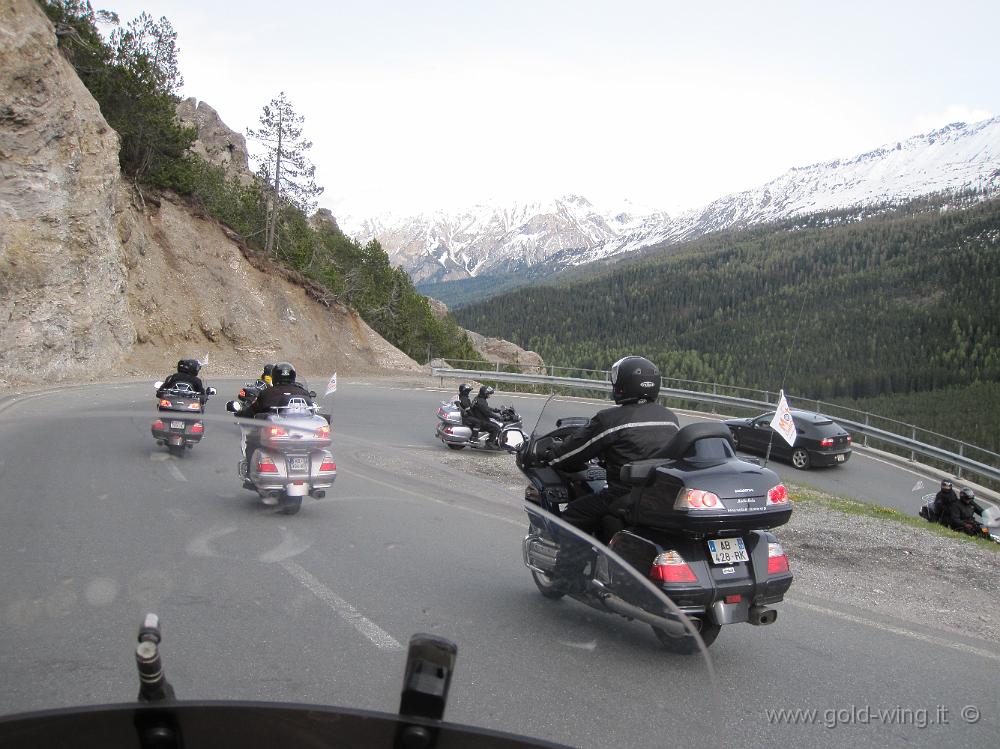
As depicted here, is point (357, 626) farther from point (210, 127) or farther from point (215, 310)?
point (210, 127)

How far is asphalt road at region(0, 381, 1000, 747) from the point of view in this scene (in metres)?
2.12

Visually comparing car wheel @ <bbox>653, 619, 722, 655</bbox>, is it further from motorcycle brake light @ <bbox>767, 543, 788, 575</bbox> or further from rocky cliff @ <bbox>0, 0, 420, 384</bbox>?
rocky cliff @ <bbox>0, 0, 420, 384</bbox>

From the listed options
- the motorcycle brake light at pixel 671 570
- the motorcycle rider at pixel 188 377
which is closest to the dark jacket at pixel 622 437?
the motorcycle brake light at pixel 671 570

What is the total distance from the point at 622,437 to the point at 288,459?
210 cm

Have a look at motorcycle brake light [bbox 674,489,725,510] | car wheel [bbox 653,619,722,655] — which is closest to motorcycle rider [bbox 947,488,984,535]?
motorcycle brake light [bbox 674,489,725,510]

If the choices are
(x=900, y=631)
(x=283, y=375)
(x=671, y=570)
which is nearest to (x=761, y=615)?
(x=671, y=570)

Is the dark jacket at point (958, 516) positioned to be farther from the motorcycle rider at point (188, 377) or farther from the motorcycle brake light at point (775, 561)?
the motorcycle rider at point (188, 377)

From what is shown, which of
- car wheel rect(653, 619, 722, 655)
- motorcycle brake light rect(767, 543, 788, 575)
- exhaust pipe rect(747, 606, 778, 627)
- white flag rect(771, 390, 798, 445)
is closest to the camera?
car wheel rect(653, 619, 722, 655)

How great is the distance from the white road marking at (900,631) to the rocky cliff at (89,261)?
87.7 ft

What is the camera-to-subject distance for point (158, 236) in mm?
36406

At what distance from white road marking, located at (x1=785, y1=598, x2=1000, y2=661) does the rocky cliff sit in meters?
26.7

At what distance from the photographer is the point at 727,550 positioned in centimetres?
431

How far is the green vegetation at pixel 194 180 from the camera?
1383 inches

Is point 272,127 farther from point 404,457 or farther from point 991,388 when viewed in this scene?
point 991,388
